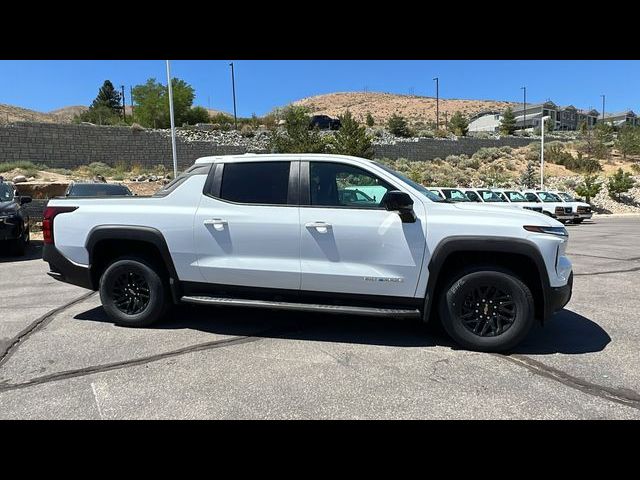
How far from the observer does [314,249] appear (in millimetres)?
4281

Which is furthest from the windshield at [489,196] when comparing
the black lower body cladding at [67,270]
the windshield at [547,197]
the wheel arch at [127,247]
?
the black lower body cladding at [67,270]

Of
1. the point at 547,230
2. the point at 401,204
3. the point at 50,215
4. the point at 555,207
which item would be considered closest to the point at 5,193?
the point at 50,215

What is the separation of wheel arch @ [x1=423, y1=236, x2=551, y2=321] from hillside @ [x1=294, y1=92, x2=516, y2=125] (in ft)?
323

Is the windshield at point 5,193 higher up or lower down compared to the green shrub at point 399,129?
lower down

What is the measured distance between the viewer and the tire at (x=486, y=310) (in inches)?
157

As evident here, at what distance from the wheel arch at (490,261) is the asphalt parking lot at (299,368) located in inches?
22.4

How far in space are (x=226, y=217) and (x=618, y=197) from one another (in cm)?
3737

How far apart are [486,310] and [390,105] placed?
117m

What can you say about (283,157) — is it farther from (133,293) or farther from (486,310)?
(486,310)

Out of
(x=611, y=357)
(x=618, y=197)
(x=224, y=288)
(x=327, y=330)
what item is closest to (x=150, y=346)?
(x=224, y=288)

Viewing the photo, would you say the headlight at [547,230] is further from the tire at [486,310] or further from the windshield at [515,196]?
the windshield at [515,196]

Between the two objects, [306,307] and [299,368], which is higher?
[306,307]

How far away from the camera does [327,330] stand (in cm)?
479

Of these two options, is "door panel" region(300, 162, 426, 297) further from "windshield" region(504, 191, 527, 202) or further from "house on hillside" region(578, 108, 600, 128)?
"house on hillside" region(578, 108, 600, 128)
